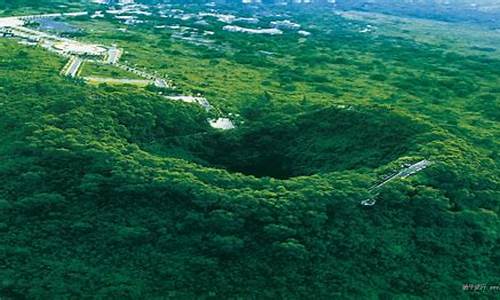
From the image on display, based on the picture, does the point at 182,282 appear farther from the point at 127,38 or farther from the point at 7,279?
the point at 127,38

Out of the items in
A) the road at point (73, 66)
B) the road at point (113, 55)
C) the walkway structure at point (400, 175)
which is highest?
the walkway structure at point (400, 175)

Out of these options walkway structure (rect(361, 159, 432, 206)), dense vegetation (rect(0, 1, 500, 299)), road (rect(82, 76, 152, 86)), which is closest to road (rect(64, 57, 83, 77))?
road (rect(82, 76, 152, 86))

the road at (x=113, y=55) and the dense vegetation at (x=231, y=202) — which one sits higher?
the dense vegetation at (x=231, y=202)

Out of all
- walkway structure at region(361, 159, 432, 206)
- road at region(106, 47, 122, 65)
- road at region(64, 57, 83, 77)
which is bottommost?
road at region(106, 47, 122, 65)

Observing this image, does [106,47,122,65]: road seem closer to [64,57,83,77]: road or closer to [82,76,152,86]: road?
[64,57,83,77]: road

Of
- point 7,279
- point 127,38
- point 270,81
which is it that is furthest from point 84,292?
point 127,38

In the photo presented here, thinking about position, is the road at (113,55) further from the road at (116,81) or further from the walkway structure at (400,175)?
the walkway structure at (400,175)

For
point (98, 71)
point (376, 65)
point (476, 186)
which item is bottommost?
point (376, 65)

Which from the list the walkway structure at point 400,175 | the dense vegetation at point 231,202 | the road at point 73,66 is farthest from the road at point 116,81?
the walkway structure at point 400,175

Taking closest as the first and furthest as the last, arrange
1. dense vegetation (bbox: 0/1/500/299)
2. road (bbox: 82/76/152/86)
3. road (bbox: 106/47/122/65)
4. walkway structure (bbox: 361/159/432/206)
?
dense vegetation (bbox: 0/1/500/299) < walkway structure (bbox: 361/159/432/206) < road (bbox: 82/76/152/86) < road (bbox: 106/47/122/65)
